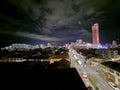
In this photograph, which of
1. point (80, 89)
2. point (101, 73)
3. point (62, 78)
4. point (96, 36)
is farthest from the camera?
point (96, 36)

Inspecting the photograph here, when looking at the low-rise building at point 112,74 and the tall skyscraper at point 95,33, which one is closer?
the low-rise building at point 112,74

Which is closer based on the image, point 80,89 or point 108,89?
point 80,89

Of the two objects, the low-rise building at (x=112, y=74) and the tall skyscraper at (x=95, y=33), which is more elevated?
the tall skyscraper at (x=95, y=33)

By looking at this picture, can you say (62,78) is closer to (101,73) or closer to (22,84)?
(22,84)

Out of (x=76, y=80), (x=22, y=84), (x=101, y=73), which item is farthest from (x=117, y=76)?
(x=22, y=84)

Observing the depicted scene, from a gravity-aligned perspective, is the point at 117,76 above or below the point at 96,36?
below

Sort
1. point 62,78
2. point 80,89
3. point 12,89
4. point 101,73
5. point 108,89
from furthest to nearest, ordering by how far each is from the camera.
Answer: point 101,73 < point 108,89 < point 62,78 < point 12,89 < point 80,89

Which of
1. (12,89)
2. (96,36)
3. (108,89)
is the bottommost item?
(108,89)

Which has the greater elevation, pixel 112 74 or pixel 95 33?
pixel 95 33

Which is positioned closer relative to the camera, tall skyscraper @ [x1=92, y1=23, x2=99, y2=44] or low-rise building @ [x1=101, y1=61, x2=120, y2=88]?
low-rise building @ [x1=101, y1=61, x2=120, y2=88]

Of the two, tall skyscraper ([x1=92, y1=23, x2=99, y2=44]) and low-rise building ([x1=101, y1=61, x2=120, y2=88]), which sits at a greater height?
tall skyscraper ([x1=92, y1=23, x2=99, y2=44])

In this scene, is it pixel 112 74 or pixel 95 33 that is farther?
pixel 95 33
